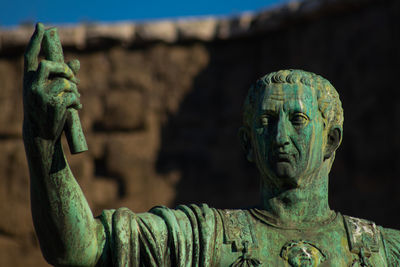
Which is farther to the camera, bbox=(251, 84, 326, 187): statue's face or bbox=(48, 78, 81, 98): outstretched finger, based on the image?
bbox=(251, 84, 326, 187): statue's face

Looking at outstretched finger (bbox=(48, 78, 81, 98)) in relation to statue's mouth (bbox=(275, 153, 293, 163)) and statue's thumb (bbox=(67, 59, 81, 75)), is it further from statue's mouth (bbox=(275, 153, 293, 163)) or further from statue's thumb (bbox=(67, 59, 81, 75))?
statue's mouth (bbox=(275, 153, 293, 163))

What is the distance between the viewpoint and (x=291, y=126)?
13.5 ft

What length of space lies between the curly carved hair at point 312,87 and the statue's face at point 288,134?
0.03m

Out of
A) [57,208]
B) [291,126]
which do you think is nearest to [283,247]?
[291,126]

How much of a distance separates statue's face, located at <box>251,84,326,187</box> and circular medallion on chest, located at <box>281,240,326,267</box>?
0.25m

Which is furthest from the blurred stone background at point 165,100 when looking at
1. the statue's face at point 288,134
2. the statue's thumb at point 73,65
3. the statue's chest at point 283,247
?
the statue's thumb at point 73,65

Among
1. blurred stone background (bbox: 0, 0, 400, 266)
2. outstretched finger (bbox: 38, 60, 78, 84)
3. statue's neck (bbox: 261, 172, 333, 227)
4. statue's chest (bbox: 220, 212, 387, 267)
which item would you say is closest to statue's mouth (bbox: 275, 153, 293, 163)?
statue's neck (bbox: 261, 172, 333, 227)

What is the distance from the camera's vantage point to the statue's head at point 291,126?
13.4 feet

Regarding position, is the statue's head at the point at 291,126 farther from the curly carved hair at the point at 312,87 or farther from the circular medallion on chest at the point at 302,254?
the circular medallion on chest at the point at 302,254

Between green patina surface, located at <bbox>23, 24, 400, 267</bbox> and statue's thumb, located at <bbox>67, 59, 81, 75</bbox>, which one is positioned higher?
statue's thumb, located at <bbox>67, 59, 81, 75</bbox>

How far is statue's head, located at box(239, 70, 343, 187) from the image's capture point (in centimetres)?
410

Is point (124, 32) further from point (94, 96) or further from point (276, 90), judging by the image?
point (276, 90)

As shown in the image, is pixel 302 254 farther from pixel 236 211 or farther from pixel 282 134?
pixel 282 134

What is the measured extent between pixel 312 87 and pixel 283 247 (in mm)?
638
